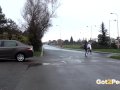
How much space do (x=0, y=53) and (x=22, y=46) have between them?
1.65m

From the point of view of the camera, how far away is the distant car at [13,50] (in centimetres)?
2389

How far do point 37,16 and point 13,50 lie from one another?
2842 cm

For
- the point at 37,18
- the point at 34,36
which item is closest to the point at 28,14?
the point at 37,18

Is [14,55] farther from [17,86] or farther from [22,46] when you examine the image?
[17,86]

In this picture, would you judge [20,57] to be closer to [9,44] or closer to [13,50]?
[13,50]

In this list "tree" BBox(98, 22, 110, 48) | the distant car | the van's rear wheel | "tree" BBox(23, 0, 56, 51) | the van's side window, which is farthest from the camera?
"tree" BBox(98, 22, 110, 48)

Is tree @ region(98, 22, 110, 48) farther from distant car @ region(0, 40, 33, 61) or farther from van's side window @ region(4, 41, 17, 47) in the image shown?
van's side window @ region(4, 41, 17, 47)

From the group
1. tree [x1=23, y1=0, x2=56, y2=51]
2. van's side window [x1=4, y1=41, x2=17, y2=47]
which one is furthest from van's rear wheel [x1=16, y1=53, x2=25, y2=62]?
tree [x1=23, y1=0, x2=56, y2=51]

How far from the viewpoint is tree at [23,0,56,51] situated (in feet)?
165

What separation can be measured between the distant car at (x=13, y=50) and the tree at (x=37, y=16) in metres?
25.0

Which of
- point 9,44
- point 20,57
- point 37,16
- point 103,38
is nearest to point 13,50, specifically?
point 9,44

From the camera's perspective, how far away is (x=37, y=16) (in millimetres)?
52031

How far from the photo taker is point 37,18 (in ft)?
170

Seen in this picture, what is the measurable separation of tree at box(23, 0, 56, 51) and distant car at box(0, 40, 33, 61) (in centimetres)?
2503
